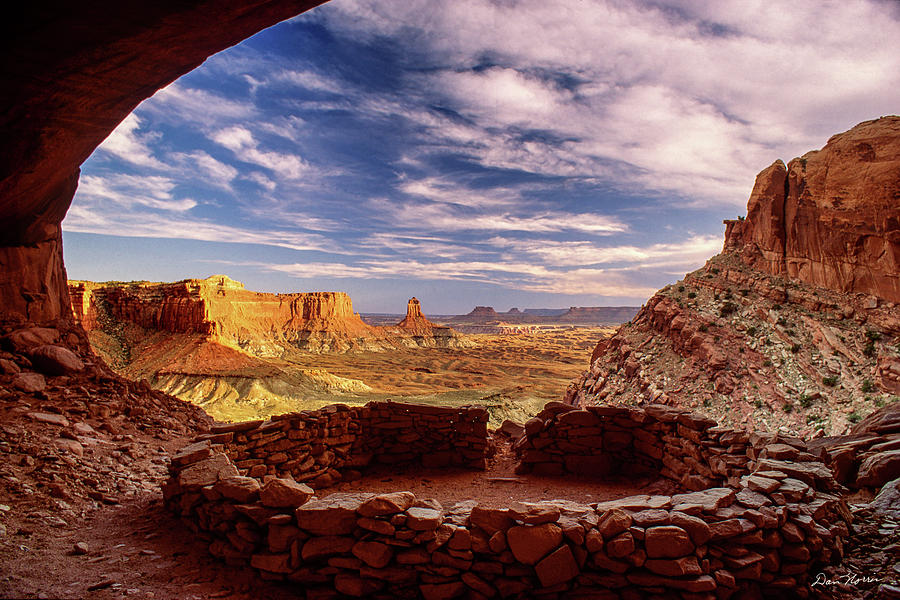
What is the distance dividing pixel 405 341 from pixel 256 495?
106052 mm

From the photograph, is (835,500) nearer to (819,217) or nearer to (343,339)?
(819,217)

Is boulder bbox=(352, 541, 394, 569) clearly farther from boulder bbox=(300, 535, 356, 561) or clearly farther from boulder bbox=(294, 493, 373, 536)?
boulder bbox=(294, 493, 373, 536)

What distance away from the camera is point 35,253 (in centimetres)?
1016

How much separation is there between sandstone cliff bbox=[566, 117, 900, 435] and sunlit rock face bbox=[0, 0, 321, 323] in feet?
78.7

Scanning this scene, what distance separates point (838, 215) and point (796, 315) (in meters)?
6.40

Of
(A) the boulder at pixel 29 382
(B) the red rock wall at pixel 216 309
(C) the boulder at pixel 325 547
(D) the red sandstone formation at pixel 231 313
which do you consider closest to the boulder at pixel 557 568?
(C) the boulder at pixel 325 547

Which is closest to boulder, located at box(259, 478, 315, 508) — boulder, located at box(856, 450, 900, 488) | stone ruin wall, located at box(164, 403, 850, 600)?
stone ruin wall, located at box(164, 403, 850, 600)

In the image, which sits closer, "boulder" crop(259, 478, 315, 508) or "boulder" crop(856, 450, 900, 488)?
"boulder" crop(259, 478, 315, 508)

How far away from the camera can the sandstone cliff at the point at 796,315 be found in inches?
782

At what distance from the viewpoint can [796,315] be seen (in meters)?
24.1

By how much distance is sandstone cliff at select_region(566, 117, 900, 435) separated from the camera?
19859mm

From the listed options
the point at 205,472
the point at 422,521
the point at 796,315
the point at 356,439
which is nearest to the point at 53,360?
the point at 205,472

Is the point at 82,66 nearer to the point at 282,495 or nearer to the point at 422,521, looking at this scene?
the point at 282,495

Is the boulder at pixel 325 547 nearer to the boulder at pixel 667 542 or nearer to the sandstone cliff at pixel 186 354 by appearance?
the boulder at pixel 667 542
